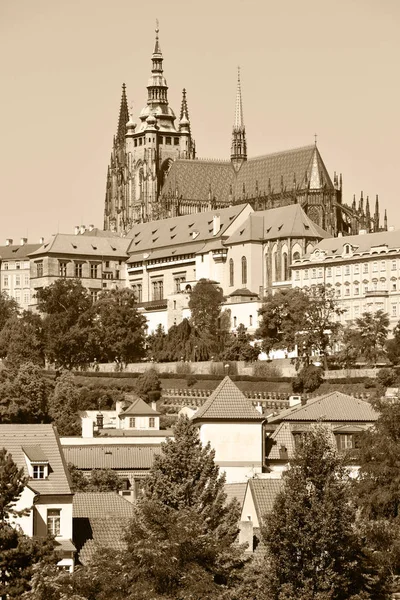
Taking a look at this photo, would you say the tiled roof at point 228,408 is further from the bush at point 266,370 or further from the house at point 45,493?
the bush at point 266,370

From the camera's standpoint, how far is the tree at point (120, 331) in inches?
6383

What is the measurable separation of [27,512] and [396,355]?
8999 cm

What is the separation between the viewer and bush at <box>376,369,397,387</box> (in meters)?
134

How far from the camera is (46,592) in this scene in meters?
49.2

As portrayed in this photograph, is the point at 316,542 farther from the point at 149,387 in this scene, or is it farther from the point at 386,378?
the point at 149,387

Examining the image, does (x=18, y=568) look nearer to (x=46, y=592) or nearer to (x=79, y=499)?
(x=46, y=592)

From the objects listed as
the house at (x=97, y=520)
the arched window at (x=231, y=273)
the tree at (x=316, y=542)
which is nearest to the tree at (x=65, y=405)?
the arched window at (x=231, y=273)

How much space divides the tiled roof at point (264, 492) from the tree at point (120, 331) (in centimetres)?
9720

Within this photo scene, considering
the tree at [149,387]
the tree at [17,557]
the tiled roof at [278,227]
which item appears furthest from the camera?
the tiled roof at [278,227]

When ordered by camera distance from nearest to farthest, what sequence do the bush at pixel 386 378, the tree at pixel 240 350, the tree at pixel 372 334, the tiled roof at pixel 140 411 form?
the tiled roof at pixel 140 411
the bush at pixel 386 378
the tree at pixel 372 334
the tree at pixel 240 350

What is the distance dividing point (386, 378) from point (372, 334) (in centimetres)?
1858

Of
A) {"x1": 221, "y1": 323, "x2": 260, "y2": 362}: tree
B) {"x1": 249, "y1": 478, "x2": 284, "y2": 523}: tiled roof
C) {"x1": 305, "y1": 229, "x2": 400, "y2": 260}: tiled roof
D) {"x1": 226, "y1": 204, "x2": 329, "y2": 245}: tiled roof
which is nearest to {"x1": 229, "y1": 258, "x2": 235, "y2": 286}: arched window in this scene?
{"x1": 226, "y1": 204, "x2": 329, "y2": 245}: tiled roof

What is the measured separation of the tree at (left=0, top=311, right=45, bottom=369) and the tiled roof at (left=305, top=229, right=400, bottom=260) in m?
29.5

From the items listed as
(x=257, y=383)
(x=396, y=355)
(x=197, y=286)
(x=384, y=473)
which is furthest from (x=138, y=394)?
(x=384, y=473)
